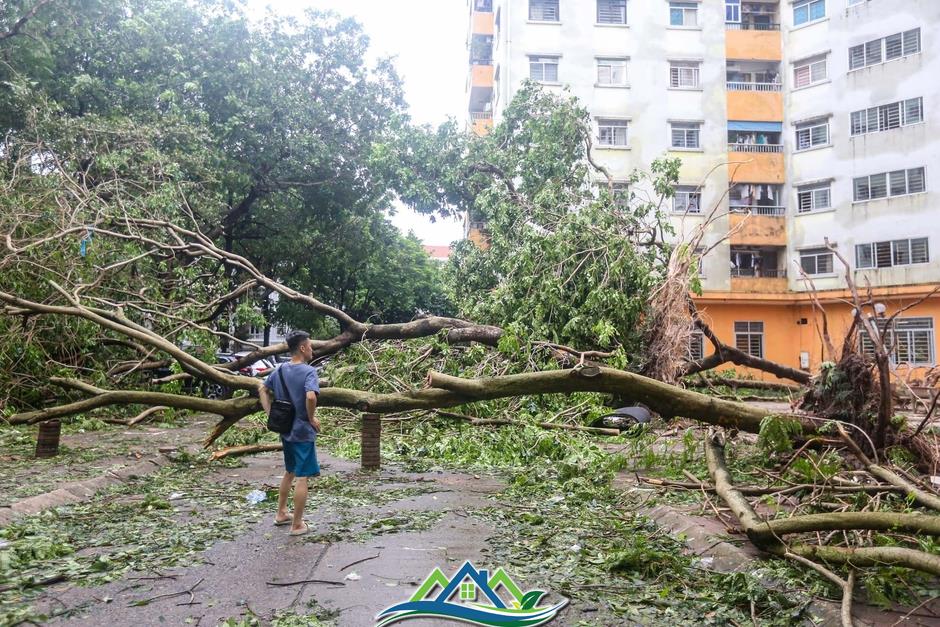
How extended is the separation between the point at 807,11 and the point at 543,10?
9.76m

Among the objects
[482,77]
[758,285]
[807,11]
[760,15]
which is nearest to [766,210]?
[758,285]

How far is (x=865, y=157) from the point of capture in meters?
24.8

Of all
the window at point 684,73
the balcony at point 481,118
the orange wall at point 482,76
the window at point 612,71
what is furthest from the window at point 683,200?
the orange wall at point 482,76

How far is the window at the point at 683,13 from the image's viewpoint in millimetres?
27234

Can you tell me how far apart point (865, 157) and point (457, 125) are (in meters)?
14.6

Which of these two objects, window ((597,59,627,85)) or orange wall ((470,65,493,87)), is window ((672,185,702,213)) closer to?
window ((597,59,627,85))

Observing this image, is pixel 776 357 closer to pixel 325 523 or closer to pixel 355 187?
pixel 355 187

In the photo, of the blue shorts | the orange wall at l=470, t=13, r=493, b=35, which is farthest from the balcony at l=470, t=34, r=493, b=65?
the blue shorts

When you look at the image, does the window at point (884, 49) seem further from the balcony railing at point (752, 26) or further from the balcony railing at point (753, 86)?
the balcony railing at point (752, 26)

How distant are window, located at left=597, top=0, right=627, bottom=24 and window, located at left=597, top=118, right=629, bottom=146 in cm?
384

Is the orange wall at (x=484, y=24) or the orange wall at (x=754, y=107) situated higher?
the orange wall at (x=484, y=24)

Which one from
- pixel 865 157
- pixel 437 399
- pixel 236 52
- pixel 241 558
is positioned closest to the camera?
pixel 241 558

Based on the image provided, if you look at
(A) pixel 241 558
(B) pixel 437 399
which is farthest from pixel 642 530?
(A) pixel 241 558

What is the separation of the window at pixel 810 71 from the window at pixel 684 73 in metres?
3.66
